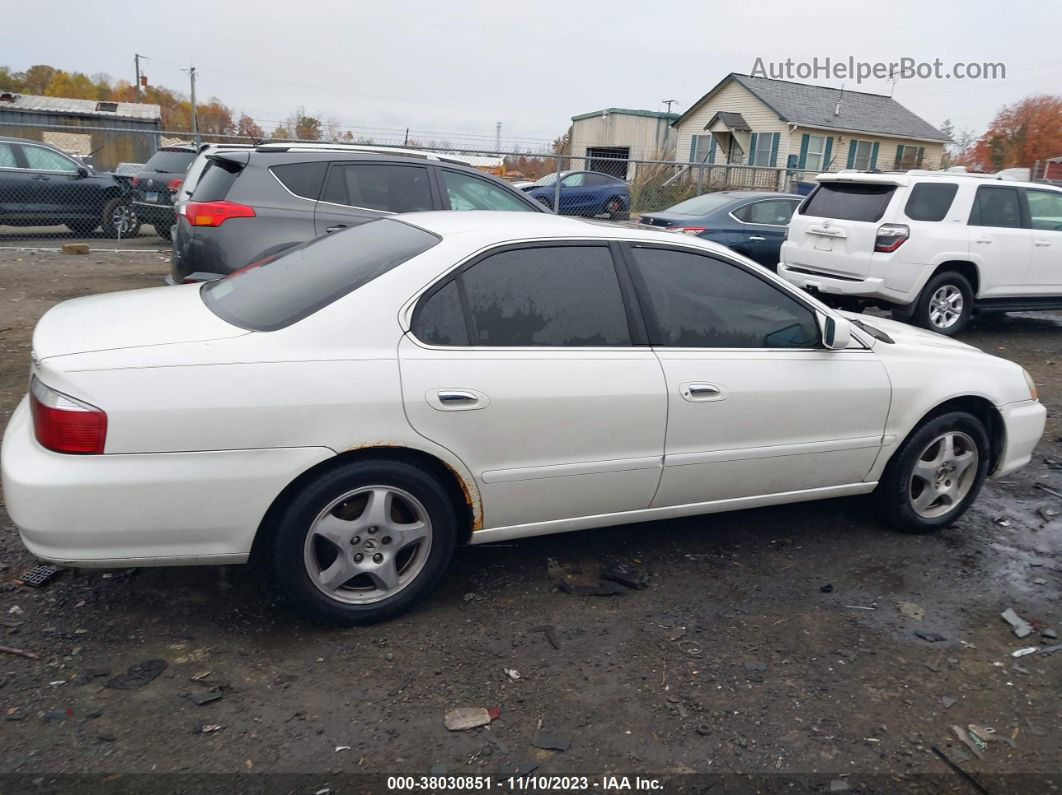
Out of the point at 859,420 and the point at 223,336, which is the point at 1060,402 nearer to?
the point at 859,420

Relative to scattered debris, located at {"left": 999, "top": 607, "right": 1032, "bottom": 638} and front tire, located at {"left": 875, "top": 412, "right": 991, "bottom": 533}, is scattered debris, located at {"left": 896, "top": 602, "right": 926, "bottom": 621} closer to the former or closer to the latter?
scattered debris, located at {"left": 999, "top": 607, "right": 1032, "bottom": 638}

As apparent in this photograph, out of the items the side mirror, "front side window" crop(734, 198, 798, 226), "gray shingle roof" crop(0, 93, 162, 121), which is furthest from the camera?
"gray shingle roof" crop(0, 93, 162, 121)

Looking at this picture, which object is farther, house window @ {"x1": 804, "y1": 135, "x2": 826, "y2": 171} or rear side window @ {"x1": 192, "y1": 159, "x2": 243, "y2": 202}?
house window @ {"x1": 804, "y1": 135, "x2": 826, "y2": 171}

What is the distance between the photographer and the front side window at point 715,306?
3.67m

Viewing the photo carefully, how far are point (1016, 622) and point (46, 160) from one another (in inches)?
598

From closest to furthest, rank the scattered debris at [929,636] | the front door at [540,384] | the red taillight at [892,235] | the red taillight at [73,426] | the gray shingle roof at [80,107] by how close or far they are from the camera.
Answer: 1. the red taillight at [73,426]
2. the front door at [540,384]
3. the scattered debris at [929,636]
4. the red taillight at [892,235]
5. the gray shingle roof at [80,107]

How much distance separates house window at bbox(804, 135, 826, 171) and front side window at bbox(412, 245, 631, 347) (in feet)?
109

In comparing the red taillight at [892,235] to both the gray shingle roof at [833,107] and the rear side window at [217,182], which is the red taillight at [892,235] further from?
the gray shingle roof at [833,107]

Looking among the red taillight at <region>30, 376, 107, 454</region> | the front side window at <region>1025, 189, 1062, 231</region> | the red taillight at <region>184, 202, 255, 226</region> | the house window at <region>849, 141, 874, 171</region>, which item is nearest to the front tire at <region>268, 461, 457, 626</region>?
the red taillight at <region>30, 376, 107, 454</region>

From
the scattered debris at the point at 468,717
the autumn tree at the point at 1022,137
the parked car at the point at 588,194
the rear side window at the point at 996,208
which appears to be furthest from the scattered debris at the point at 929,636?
the autumn tree at the point at 1022,137

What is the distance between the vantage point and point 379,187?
7.24 m

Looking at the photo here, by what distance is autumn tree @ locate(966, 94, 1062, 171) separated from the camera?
42562 millimetres

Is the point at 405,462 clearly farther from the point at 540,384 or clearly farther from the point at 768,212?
the point at 768,212

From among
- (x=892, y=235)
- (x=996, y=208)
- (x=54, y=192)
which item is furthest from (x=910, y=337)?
(x=54, y=192)
